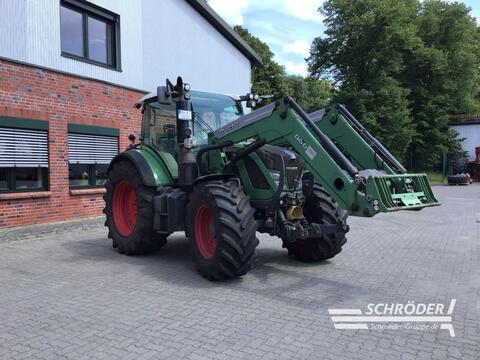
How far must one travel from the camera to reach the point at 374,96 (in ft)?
102

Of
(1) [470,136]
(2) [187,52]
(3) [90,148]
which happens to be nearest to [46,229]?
(3) [90,148]

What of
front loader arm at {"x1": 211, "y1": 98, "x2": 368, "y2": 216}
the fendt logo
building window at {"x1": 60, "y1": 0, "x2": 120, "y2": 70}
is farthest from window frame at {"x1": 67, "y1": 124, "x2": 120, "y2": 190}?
the fendt logo

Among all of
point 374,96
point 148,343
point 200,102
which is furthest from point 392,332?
point 374,96

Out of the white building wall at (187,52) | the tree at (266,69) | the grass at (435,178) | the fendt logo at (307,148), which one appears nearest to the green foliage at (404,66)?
the grass at (435,178)

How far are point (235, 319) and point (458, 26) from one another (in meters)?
39.0

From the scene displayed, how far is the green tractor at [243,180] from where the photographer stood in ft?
18.8

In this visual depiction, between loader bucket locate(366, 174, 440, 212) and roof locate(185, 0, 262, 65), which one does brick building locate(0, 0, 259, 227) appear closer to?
roof locate(185, 0, 262, 65)

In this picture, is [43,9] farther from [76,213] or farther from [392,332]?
[392,332]

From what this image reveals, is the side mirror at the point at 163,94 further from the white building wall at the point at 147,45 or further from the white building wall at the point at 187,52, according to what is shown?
the white building wall at the point at 187,52

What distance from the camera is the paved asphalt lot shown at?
162 inches

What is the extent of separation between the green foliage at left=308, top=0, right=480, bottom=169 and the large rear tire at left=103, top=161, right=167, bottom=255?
2402 centimetres

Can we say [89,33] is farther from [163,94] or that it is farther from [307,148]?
[307,148]

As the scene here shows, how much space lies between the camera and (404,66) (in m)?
34.5

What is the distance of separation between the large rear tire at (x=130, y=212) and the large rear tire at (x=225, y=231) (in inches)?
52.7
